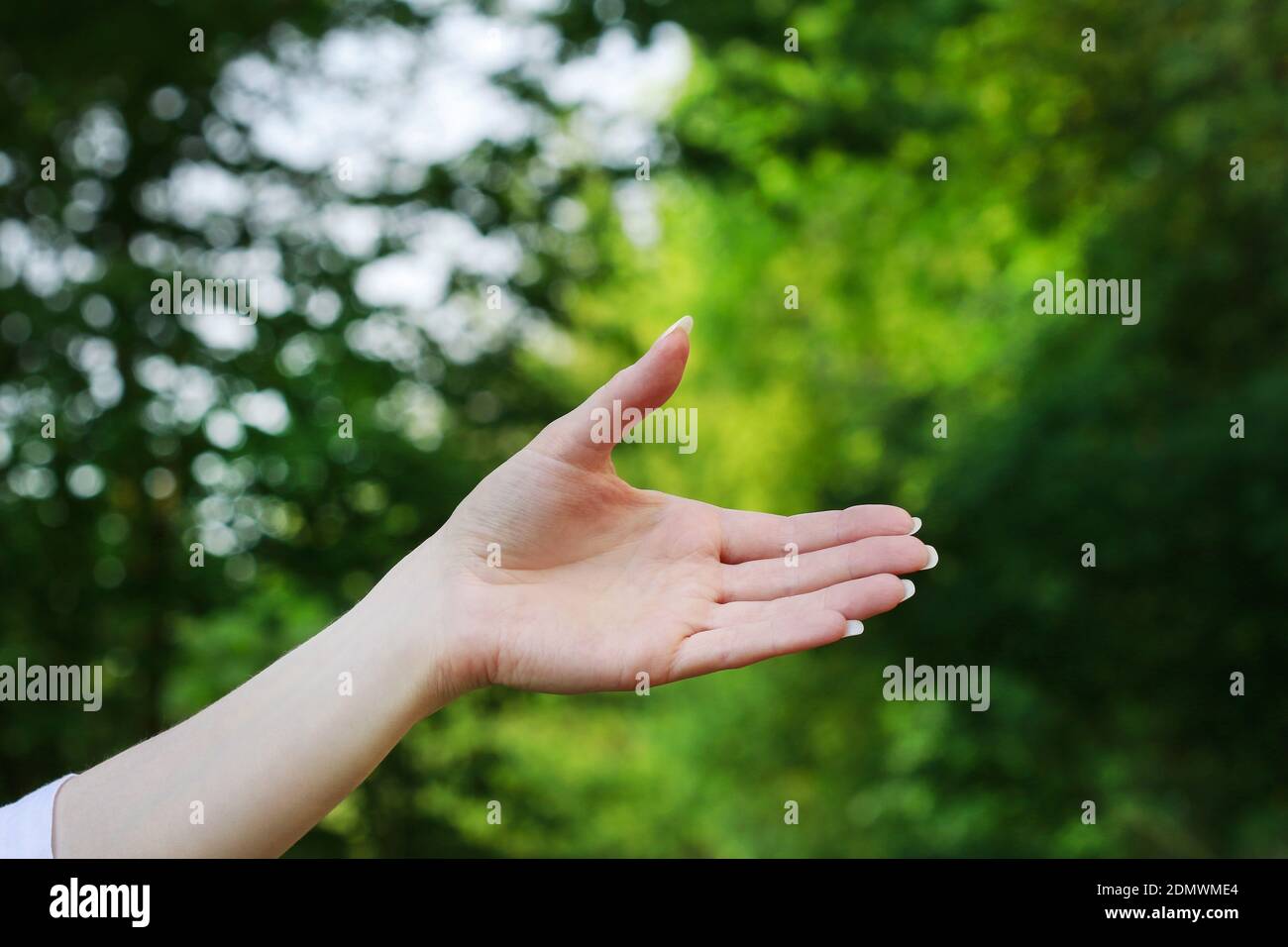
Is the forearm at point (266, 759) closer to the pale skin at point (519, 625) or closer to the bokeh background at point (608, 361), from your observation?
the pale skin at point (519, 625)

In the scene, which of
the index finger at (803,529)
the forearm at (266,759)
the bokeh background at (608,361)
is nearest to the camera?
the forearm at (266,759)

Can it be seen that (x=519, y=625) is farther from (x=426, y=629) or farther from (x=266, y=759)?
(x=266, y=759)

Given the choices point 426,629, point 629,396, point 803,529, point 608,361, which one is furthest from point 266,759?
point 608,361

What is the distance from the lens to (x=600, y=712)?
7.56 meters

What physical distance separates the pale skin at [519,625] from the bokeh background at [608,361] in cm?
339

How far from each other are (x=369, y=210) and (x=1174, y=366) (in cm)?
561

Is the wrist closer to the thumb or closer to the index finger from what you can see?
the thumb

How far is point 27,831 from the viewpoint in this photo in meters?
1.75

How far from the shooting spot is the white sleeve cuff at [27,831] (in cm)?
174

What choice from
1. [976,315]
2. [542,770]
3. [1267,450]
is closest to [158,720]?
[542,770]

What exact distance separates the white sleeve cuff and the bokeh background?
3.49m

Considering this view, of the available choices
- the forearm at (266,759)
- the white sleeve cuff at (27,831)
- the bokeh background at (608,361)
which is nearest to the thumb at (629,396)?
the forearm at (266,759)

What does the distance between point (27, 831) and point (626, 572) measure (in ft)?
3.50

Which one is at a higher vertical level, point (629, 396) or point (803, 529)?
point (629, 396)
